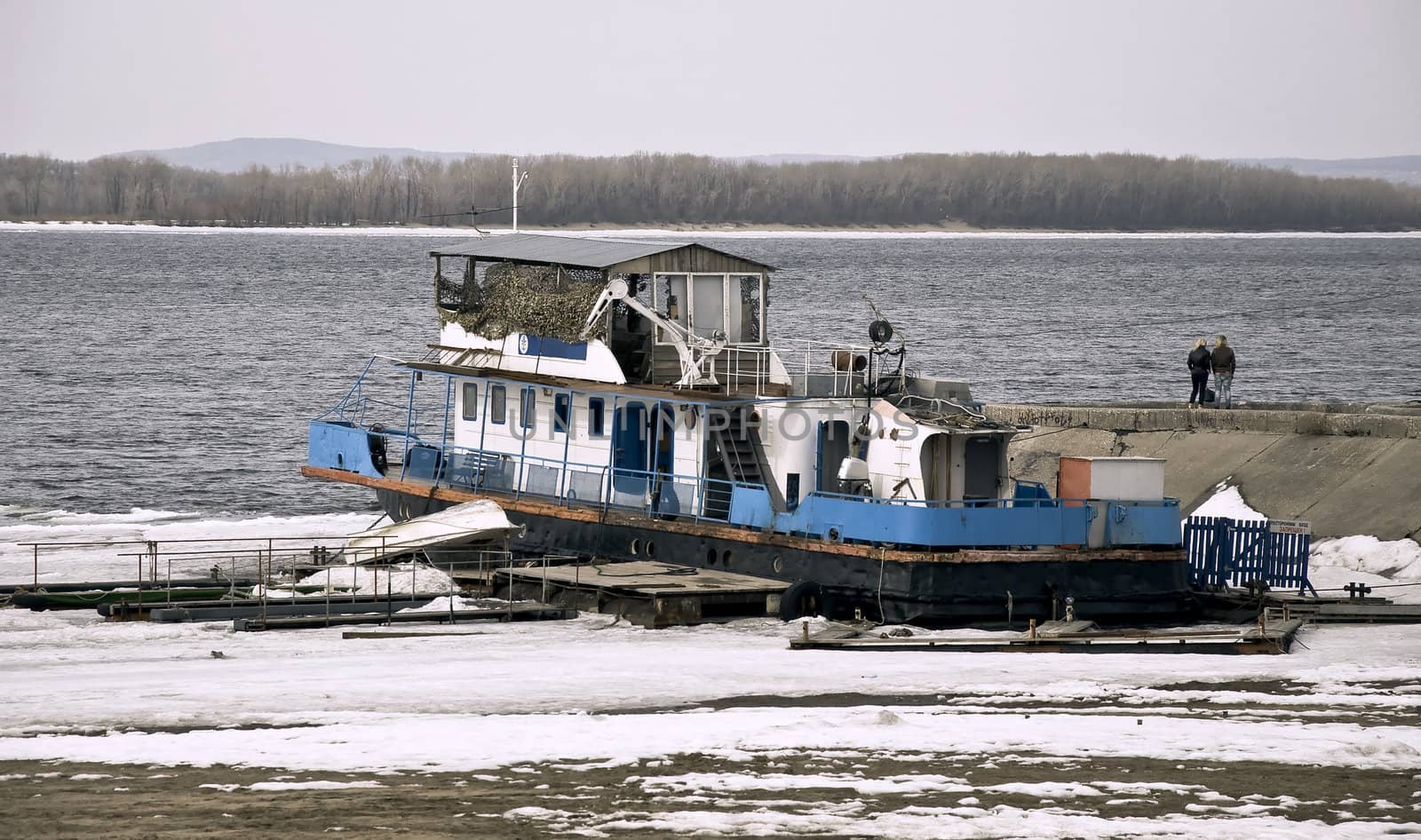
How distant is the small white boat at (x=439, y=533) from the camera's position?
2742cm

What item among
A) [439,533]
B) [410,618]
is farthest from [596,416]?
[410,618]

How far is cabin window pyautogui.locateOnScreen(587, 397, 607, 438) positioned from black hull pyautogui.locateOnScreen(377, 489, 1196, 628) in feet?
11.9

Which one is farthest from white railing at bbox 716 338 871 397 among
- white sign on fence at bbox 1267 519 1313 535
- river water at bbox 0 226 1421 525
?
river water at bbox 0 226 1421 525

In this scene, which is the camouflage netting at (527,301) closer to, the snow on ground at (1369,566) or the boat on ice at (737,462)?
the boat on ice at (737,462)

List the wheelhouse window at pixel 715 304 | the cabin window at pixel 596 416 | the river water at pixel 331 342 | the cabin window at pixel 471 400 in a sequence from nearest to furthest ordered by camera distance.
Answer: the wheelhouse window at pixel 715 304, the cabin window at pixel 596 416, the cabin window at pixel 471 400, the river water at pixel 331 342

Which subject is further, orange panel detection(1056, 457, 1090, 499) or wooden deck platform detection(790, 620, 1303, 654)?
orange panel detection(1056, 457, 1090, 499)

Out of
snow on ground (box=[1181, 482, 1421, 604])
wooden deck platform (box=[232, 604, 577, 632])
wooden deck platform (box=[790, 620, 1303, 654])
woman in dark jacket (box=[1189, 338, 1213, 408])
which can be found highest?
woman in dark jacket (box=[1189, 338, 1213, 408])

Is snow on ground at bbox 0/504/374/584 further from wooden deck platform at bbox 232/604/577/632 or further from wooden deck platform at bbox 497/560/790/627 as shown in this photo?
wooden deck platform at bbox 497/560/790/627

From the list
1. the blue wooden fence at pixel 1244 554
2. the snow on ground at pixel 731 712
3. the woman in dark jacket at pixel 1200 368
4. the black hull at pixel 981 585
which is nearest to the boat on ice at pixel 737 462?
the black hull at pixel 981 585

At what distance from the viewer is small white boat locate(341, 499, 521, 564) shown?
2742cm

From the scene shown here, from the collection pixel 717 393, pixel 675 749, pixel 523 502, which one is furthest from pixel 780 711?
pixel 523 502

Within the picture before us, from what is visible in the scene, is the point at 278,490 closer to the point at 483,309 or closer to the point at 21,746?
the point at 483,309

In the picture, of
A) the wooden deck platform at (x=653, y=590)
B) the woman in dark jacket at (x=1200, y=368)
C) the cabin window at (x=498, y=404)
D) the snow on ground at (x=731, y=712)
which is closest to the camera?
the snow on ground at (x=731, y=712)

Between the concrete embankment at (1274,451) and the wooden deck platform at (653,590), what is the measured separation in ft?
33.1
